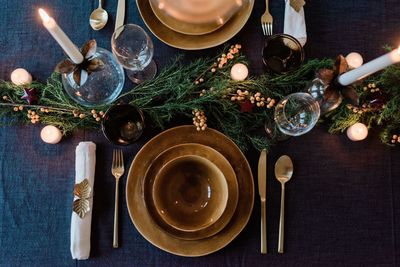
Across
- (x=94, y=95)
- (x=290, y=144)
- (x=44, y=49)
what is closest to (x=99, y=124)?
(x=94, y=95)

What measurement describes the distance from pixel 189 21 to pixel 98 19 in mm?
221

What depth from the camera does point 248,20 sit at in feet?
3.07

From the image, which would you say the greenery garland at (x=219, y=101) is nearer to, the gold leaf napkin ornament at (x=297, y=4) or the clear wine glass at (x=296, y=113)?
the clear wine glass at (x=296, y=113)

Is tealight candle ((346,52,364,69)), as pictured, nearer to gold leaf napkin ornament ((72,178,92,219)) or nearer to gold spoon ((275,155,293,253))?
gold spoon ((275,155,293,253))

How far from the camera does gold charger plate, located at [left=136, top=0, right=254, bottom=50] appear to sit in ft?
2.95

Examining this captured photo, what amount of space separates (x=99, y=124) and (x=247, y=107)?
334mm

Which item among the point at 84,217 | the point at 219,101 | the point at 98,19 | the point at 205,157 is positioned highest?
the point at 98,19

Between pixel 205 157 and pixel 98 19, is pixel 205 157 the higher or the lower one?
the lower one

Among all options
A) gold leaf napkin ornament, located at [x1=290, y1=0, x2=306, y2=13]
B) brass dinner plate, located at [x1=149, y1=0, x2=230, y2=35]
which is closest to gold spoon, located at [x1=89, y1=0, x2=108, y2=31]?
brass dinner plate, located at [x1=149, y1=0, x2=230, y2=35]

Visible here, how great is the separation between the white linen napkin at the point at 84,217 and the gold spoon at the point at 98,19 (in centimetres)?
27

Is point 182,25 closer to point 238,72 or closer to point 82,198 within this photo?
point 238,72

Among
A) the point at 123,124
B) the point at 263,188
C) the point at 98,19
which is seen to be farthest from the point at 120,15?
the point at 263,188

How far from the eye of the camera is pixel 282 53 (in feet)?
2.93

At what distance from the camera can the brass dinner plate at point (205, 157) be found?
2.75 ft
